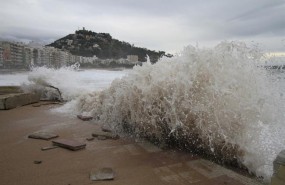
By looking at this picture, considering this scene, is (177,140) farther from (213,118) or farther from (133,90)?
(133,90)

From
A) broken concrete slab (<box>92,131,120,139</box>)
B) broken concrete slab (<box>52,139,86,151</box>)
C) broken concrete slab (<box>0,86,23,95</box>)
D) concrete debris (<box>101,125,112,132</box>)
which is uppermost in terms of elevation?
broken concrete slab (<box>52,139,86,151</box>)

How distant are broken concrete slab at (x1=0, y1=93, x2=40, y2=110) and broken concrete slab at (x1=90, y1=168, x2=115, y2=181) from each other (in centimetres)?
531

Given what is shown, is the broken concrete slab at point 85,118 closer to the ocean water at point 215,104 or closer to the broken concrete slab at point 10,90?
the ocean water at point 215,104

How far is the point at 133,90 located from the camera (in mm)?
4758

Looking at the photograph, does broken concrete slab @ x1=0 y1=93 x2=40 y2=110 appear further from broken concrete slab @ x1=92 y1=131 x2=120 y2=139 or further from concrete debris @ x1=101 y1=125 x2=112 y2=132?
broken concrete slab @ x1=92 y1=131 x2=120 y2=139

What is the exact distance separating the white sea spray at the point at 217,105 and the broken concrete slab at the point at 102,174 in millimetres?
1078

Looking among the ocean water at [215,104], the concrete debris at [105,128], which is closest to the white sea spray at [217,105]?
the ocean water at [215,104]

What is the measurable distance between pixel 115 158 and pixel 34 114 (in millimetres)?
3843

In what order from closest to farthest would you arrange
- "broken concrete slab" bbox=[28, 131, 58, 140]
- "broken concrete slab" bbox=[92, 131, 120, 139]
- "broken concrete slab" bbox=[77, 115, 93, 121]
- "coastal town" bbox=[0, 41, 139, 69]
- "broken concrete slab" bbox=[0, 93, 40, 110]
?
"broken concrete slab" bbox=[28, 131, 58, 140]
"broken concrete slab" bbox=[92, 131, 120, 139]
"broken concrete slab" bbox=[77, 115, 93, 121]
"broken concrete slab" bbox=[0, 93, 40, 110]
"coastal town" bbox=[0, 41, 139, 69]

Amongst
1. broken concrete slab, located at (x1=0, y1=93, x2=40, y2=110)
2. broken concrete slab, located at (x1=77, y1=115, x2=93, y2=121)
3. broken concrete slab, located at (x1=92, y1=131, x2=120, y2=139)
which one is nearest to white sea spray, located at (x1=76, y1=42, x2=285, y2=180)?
broken concrete slab, located at (x1=92, y1=131, x2=120, y2=139)

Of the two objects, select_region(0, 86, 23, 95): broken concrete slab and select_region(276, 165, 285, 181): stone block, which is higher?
select_region(276, 165, 285, 181): stone block

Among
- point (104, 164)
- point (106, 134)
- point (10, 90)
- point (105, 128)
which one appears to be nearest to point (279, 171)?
point (104, 164)

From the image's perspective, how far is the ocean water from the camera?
150 inches

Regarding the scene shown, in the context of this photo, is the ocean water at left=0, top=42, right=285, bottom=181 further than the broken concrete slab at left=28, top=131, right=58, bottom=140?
No
